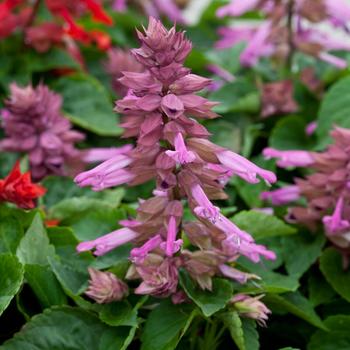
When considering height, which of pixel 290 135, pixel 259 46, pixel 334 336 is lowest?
pixel 334 336

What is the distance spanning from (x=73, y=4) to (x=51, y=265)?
2.06 ft

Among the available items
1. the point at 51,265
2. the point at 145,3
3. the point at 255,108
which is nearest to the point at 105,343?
the point at 51,265

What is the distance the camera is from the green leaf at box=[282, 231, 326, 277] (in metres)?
0.94

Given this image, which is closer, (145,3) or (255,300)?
(255,300)

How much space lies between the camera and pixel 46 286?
832mm

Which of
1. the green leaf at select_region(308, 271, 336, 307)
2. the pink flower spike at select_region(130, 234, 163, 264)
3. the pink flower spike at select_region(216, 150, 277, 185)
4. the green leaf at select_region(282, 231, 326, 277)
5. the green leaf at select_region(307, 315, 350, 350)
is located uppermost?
the pink flower spike at select_region(216, 150, 277, 185)

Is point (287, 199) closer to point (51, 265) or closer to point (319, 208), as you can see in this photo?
point (319, 208)

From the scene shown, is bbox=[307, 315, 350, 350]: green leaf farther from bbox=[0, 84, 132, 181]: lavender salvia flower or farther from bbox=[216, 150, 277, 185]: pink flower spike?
bbox=[0, 84, 132, 181]: lavender salvia flower

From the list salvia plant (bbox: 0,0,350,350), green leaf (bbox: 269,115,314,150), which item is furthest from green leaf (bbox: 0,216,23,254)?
green leaf (bbox: 269,115,314,150)

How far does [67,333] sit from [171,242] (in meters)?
0.15

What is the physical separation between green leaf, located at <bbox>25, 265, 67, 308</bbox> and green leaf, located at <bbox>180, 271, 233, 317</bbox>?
0.13 m

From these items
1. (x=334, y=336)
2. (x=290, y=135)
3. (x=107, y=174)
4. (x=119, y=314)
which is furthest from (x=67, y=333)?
(x=290, y=135)

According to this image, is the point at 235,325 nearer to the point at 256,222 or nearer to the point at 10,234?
the point at 256,222

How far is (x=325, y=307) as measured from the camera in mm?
941
